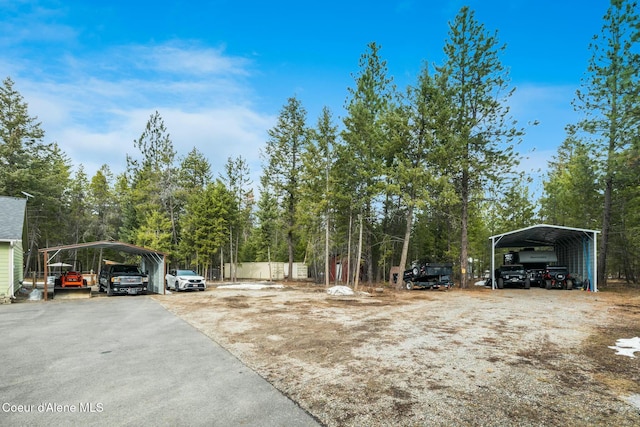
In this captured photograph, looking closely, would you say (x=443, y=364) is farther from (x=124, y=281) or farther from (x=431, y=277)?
(x=124, y=281)

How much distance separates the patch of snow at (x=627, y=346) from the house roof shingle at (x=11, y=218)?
20479 mm

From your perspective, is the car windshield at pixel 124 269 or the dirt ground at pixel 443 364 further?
the car windshield at pixel 124 269

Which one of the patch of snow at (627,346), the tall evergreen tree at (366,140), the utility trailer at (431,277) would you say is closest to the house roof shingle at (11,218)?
the tall evergreen tree at (366,140)

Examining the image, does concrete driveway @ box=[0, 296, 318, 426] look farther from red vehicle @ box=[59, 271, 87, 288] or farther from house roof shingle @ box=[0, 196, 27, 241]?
red vehicle @ box=[59, 271, 87, 288]

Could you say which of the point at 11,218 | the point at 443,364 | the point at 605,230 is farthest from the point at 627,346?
the point at 11,218

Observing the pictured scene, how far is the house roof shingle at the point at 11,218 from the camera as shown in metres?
15.9

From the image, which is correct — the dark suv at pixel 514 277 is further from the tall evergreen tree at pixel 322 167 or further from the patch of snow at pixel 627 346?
the patch of snow at pixel 627 346

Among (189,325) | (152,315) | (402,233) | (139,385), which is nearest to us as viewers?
(139,385)

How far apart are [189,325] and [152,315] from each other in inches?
111

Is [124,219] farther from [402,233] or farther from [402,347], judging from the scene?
[402,347]

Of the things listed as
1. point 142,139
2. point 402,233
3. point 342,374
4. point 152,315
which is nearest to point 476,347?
point 342,374

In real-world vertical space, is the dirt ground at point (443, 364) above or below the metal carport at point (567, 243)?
below

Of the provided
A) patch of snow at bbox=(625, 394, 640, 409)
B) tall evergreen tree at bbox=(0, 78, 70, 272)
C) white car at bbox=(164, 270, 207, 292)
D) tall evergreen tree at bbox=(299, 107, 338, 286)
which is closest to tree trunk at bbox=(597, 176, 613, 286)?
tall evergreen tree at bbox=(299, 107, 338, 286)

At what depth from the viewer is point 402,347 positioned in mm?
7152
